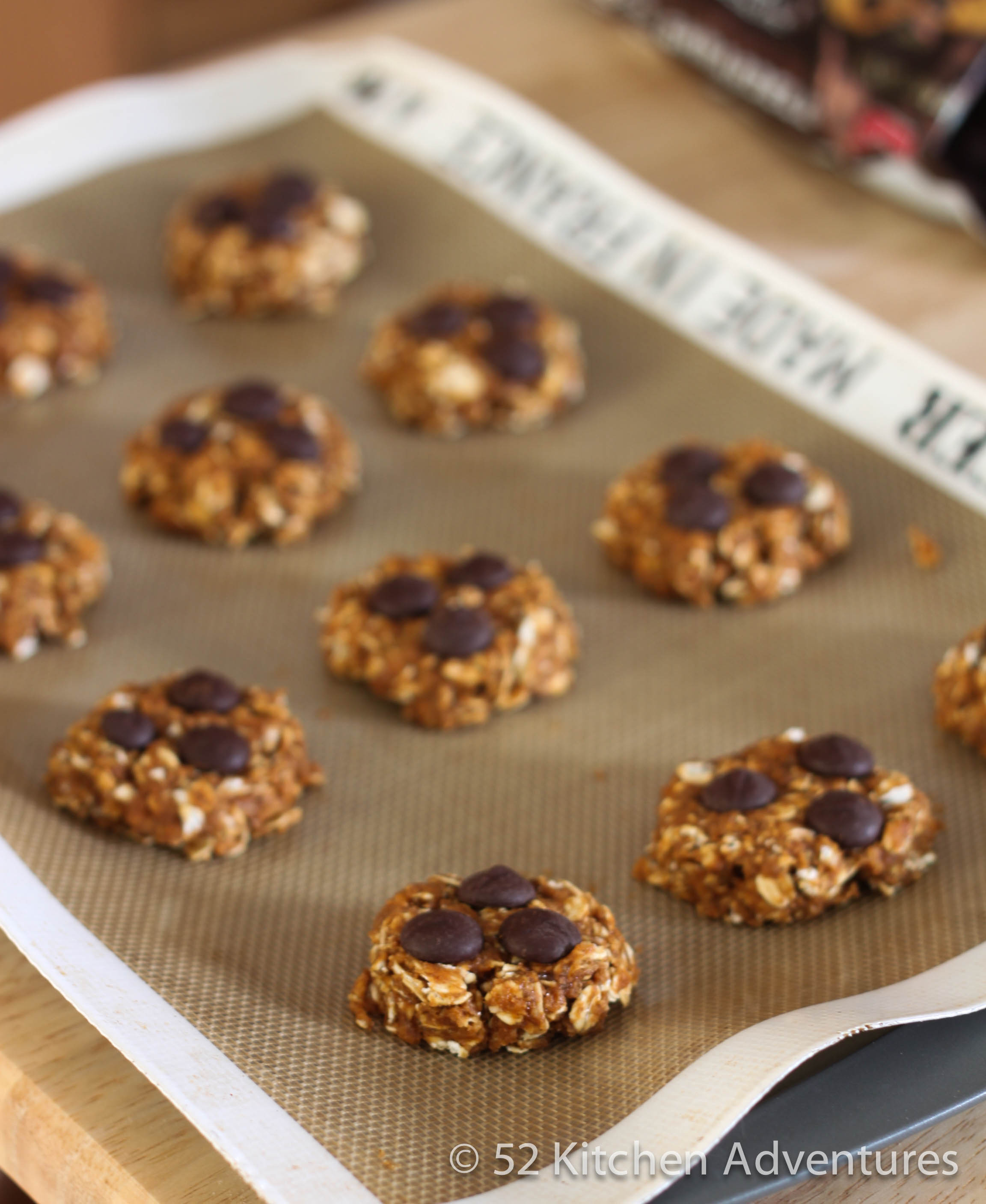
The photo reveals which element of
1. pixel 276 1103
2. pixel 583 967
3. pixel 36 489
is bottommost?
pixel 36 489

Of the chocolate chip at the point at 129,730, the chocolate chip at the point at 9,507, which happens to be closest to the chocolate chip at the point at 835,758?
the chocolate chip at the point at 129,730

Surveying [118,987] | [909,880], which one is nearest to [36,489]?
[118,987]

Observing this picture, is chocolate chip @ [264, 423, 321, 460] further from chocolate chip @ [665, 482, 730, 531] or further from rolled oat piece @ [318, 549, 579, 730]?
chocolate chip @ [665, 482, 730, 531]

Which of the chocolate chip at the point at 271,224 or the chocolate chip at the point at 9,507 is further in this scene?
the chocolate chip at the point at 271,224

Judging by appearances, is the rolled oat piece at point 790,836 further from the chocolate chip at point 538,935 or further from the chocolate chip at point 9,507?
the chocolate chip at point 9,507

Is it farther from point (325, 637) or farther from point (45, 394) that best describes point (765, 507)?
point (45, 394)

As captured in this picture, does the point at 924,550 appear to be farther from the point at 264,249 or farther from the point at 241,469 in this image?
the point at 264,249

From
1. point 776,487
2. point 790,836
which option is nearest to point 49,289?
point 776,487
